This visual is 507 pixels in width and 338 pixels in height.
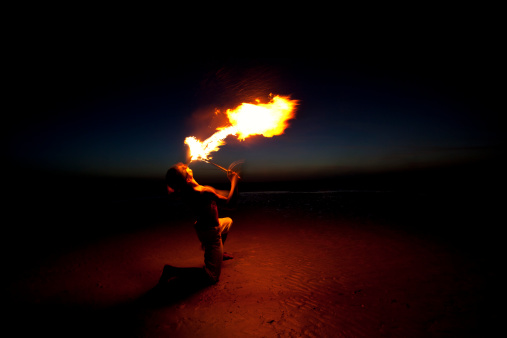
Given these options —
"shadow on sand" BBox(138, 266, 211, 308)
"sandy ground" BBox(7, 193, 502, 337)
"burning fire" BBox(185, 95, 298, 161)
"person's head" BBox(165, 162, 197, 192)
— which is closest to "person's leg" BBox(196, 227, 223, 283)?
"shadow on sand" BBox(138, 266, 211, 308)

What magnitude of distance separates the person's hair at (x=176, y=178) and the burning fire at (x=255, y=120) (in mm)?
1122

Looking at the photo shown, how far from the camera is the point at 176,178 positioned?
13.7 ft

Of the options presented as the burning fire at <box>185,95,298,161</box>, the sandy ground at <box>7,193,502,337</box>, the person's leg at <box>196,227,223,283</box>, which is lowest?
the sandy ground at <box>7,193,502,337</box>

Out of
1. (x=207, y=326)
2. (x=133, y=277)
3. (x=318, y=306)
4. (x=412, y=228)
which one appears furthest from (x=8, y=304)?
(x=412, y=228)

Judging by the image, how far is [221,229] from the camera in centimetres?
484

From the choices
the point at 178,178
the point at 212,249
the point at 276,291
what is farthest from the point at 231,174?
the point at 276,291

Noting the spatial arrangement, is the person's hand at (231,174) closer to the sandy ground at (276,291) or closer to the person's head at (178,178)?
the person's head at (178,178)

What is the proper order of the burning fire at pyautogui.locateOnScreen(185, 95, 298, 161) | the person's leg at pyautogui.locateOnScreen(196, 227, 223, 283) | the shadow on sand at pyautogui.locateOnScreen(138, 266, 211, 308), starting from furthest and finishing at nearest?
the burning fire at pyautogui.locateOnScreen(185, 95, 298, 161), the person's leg at pyautogui.locateOnScreen(196, 227, 223, 283), the shadow on sand at pyautogui.locateOnScreen(138, 266, 211, 308)

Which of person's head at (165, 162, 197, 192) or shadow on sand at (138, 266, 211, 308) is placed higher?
person's head at (165, 162, 197, 192)

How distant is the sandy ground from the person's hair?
80.3 inches

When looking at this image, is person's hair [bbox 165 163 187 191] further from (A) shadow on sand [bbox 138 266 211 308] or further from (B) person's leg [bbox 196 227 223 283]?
(A) shadow on sand [bbox 138 266 211 308]

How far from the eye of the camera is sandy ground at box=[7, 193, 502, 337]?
3.32 meters

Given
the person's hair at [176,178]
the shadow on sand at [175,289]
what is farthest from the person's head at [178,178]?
the shadow on sand at [175,289]

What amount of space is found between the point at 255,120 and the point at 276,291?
12.6ft
